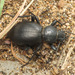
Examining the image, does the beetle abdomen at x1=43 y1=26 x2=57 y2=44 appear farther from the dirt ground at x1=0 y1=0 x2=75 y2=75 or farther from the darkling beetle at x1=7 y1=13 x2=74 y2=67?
the dirt ground at x1=0 y1=0 x2=75 y2=75

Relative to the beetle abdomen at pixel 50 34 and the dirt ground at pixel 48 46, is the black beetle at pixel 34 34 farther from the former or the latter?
the dirt ground at pixel 48 46

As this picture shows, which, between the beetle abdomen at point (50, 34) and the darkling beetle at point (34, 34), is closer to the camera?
the darkling beetle at point (34, 34)

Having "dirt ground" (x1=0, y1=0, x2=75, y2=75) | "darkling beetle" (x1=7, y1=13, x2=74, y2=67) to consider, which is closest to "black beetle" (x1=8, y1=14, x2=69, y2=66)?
"darkling beetle" (x1=7, y1=13, x2=74, y2=67)

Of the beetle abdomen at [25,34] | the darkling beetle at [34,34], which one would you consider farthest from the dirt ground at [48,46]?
the beetle abdomen at [25,34]

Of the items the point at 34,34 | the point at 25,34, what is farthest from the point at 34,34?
the point at 25,34

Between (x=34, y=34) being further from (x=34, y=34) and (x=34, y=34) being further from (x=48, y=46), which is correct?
(x=48, y=46)

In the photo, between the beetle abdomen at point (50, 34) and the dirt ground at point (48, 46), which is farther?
the beetle abdomen at point (50, 34)

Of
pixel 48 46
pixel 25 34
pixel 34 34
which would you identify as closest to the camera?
pixel 25 34

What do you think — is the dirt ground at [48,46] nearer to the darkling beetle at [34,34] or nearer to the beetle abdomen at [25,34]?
the darkling beetle at [34,34]

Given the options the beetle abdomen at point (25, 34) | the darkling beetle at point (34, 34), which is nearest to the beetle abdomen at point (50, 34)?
the darkling beetle at point (34, 34)
